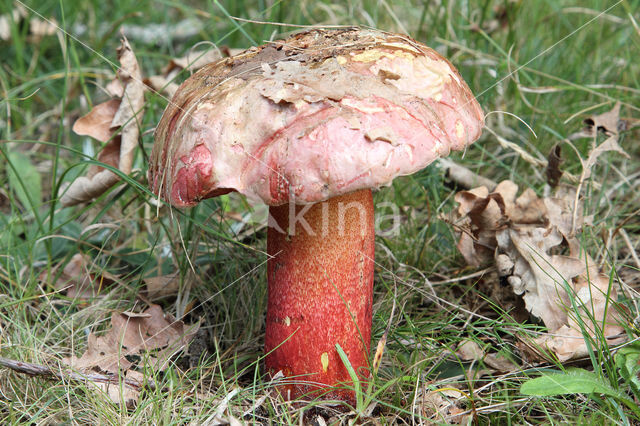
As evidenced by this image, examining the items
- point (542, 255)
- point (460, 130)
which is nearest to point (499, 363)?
point (542, 255)

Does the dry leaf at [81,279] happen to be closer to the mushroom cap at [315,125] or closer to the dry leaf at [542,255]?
the mushroom cap at [315,125]

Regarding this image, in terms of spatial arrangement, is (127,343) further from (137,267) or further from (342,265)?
(342,265)

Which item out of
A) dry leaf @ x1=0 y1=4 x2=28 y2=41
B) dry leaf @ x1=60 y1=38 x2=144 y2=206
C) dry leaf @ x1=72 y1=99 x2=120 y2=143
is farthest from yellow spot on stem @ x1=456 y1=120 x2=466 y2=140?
dry leaf @ x1=0 y1=4 x2=28 y2=41

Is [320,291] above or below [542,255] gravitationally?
above

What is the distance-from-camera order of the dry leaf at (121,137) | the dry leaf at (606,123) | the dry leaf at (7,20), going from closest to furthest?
the dry leaf at (121,137) → the dry leaf at (606,123) → the dry leaf at (7,20)

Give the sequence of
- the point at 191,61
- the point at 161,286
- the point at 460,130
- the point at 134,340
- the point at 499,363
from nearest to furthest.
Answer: the point at 460,130 → the point at 499,363 → the point at 134,340 → the point at 161,286 → the point at 191,61

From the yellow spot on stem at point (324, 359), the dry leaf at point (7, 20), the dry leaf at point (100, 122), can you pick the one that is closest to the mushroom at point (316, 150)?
the yellow spot on stem at point (324, 359)

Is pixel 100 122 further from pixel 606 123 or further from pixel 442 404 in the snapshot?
pixel 606 123
